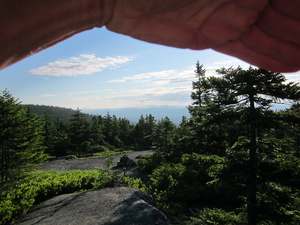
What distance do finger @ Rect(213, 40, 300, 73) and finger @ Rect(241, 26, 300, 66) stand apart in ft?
0.06

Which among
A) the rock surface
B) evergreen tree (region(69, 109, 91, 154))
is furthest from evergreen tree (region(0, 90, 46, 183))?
evergreen tree (region(69, 109, 91, 154))

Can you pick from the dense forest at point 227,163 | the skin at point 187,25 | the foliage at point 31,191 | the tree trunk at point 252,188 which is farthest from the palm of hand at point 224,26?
the foliage at point 31,191

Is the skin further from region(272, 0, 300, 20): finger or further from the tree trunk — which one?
the tree trunk

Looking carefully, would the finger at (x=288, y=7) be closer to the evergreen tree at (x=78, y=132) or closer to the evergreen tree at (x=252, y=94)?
the evergreen tree at (x=252, y=94)

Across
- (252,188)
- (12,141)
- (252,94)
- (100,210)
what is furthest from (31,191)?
(252,94)

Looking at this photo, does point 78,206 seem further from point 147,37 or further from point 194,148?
point 194,148

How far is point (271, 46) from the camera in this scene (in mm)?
875

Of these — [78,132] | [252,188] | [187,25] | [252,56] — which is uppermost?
[187,25]

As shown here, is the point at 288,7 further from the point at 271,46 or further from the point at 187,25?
the point at 187,25

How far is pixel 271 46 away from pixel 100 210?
372 inches

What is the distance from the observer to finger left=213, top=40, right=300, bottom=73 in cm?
90

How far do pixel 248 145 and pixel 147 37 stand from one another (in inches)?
285

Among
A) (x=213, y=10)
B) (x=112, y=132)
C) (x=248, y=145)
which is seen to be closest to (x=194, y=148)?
(x=248, y=145)

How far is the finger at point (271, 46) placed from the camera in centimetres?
85
